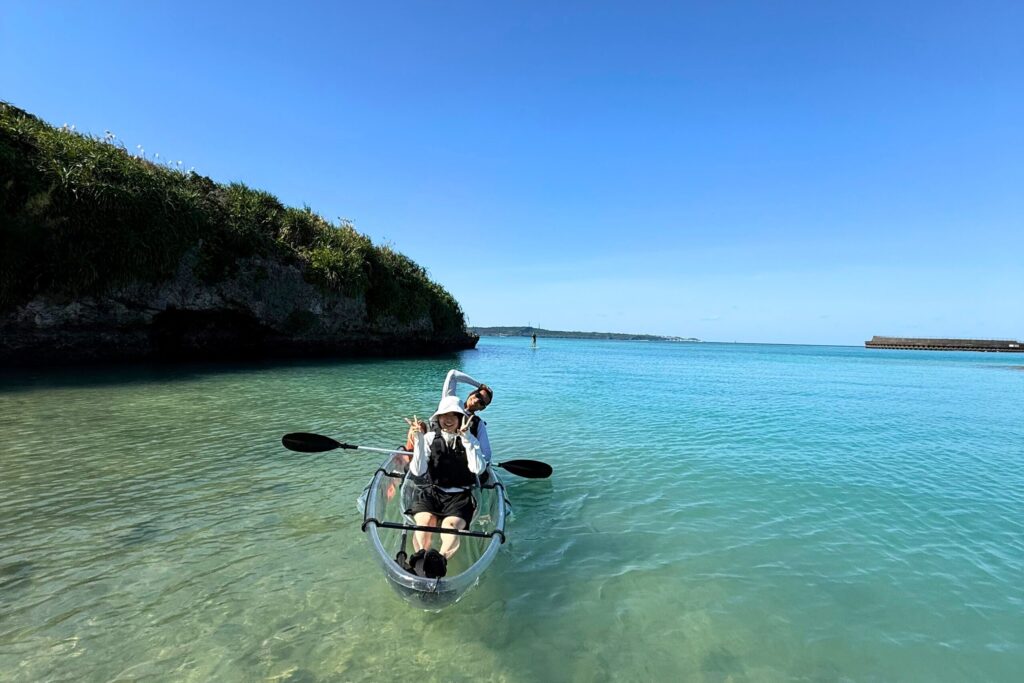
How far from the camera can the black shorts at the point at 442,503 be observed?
5.29 meters

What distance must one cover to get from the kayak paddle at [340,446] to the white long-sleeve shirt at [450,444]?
1.41 m

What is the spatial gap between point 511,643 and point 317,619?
1.81m

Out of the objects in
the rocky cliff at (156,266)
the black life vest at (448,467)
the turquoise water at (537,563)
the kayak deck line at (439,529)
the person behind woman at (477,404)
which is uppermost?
the rocky cliff at (156,266)

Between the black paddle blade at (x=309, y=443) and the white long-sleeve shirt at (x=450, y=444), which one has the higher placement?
the white long-sleeve shirt at (x=450, y=444)

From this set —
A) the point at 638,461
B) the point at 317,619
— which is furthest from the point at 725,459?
the point at 317,619

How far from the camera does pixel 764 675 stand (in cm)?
396

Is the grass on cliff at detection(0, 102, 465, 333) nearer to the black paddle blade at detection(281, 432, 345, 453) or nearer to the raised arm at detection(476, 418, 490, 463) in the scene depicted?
the black paddle blade at detection(281, 432, 345, 453)

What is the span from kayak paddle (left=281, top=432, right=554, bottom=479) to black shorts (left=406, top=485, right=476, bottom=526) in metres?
1.39

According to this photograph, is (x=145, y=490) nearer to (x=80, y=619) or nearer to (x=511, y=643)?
(x=80, y=619)

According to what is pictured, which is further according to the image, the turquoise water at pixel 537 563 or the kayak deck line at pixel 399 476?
the kayak deck line at pixel 399 476

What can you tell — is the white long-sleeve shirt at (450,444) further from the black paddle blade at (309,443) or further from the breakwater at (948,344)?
the breakwater at (948,344)

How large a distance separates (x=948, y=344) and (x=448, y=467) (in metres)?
174

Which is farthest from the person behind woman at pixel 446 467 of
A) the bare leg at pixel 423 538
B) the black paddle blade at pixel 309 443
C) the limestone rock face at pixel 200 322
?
the limestone rock face at pixel 200 322

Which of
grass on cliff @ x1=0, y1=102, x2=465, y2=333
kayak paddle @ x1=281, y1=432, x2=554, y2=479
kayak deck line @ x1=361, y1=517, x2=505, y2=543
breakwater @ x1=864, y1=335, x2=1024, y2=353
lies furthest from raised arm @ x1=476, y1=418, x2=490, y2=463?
breakwater @ x1=864, y1=335, x2=1024, y2=353
